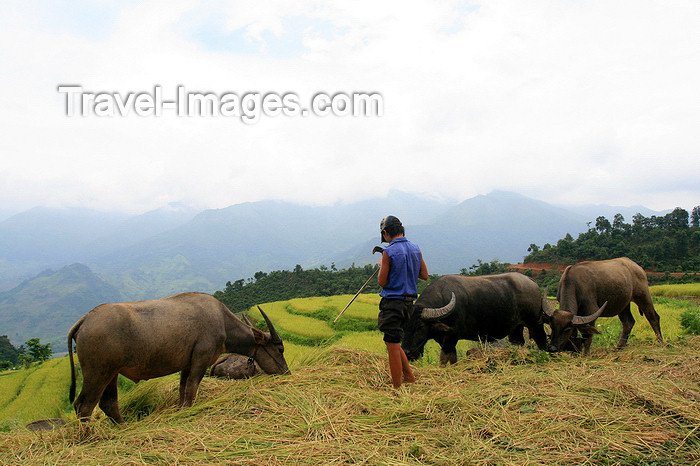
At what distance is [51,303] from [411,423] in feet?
475

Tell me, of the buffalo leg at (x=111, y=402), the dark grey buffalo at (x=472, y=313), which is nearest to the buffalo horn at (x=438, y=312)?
the dark grey buffalo at (x=472, y=313)

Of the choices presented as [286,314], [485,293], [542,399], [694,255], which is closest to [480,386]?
[542,399]

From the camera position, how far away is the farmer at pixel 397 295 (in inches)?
161

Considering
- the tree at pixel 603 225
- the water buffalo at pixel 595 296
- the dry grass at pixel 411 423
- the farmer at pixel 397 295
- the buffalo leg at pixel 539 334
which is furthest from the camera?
the tree at pixel 603 225

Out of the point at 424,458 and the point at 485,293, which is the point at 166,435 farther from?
the point at 485,293

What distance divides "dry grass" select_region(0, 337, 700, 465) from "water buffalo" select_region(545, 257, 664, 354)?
1233 millimetres

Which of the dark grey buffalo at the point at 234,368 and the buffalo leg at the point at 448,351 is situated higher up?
the buffalo leg at the point at 448,351

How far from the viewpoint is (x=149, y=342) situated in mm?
3910

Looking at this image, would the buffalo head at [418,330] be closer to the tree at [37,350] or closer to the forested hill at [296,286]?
the tree at [37,350]

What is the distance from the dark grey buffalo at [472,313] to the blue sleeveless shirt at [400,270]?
1.21 m

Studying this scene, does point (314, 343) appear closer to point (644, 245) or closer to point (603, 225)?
point (644, 245)

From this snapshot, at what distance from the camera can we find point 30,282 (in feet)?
444

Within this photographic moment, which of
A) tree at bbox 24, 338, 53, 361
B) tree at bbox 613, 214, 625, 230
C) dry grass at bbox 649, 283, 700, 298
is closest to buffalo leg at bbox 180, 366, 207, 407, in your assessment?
tree at bbox 24, 338, 53, 361

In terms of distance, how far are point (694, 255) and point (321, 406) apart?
1067 inches
